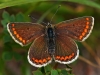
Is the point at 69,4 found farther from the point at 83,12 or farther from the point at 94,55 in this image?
the point at 94,55

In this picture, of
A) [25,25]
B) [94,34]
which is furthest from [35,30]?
[94,34]

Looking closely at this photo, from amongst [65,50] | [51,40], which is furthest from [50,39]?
[65,50]

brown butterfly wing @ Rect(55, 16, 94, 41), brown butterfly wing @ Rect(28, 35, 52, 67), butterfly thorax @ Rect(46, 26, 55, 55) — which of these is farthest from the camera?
brown butterfly wing @ Rect(55, 16, 94, 41)

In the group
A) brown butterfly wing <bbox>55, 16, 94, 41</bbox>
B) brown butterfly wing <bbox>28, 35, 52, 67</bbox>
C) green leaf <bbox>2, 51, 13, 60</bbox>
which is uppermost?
brown butterfly wing <bbox>55, 16, 94, 41</bbox>

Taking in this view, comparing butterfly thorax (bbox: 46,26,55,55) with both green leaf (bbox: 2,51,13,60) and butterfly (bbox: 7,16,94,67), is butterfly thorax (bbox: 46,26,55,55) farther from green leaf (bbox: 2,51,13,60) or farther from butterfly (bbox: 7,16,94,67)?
green leaf (bbox: 2,51,13,60)

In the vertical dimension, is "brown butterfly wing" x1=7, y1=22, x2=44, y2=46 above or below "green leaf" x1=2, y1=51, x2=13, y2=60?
above

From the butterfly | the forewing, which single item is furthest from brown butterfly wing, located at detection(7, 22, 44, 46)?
the forewing

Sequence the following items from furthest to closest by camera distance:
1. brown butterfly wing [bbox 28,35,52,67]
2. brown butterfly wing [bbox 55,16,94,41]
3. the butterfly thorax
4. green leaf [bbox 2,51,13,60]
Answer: green leaf [bbox 2,51,13,60]
brown butterfly wing [bbox 55,16,94,41]
the butterfly thorax
brown butterfly wing [bbox 28,35,52,67]

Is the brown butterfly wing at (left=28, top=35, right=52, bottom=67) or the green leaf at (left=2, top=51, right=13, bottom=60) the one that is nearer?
the brown butterfly wing at (left=28, top=35, right=52, bottom=67)
